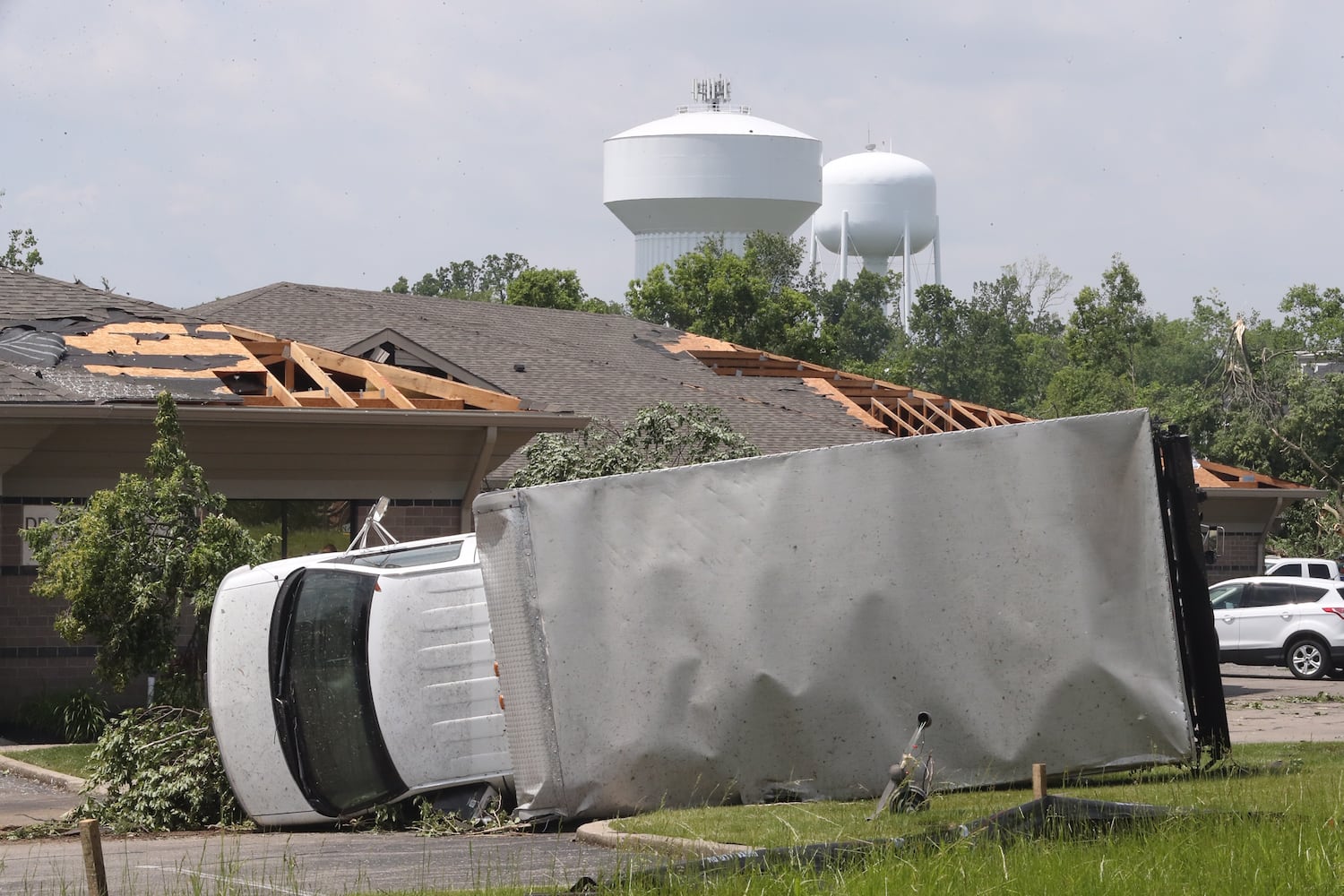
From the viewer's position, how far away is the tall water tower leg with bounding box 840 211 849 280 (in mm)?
112562

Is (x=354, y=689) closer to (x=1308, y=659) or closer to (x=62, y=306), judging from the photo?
(x=62, y=306)

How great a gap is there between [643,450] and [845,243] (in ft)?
325

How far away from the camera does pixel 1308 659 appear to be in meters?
Result: 26.7

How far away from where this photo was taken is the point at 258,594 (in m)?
12.1

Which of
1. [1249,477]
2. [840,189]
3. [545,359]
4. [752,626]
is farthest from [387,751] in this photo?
[840,189]

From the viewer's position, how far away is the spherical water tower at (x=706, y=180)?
87062mm

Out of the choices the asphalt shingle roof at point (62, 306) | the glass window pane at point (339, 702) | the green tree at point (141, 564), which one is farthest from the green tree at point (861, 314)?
the glass window pane at point (339, 702)

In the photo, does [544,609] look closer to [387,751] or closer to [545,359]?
[387,751]

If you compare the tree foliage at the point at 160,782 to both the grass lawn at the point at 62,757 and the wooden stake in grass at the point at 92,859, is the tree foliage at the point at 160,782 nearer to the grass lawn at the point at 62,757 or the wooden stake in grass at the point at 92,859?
the grass lawn at the point at 62,757

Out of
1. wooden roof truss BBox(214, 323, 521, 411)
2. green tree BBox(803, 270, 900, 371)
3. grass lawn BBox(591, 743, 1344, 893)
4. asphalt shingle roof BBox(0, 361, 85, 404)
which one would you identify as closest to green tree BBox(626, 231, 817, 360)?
wooden roof truss BBox(214, 323, 521, 411)

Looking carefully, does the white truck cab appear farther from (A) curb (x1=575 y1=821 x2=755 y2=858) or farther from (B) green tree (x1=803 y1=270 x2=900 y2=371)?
(B) green tree (x1=803 y1=270 x2=900 y2=371)

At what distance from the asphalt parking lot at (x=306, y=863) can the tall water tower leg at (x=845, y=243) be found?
10232 centimetres

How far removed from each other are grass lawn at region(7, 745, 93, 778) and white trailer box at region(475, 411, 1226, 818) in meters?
5.77

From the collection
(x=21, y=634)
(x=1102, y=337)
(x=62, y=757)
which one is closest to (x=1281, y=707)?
(x=62, y=757)
